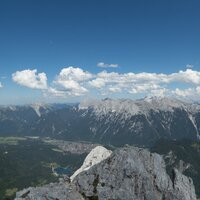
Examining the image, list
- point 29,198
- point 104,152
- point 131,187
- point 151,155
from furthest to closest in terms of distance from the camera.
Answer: point 104,152 < point 151,155 < point 131,187 < point 29,198

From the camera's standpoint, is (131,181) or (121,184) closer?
(121,184)

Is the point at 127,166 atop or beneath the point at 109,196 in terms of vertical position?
atop

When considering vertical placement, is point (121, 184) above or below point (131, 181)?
below

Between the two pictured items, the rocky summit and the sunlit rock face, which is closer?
the rocky summit

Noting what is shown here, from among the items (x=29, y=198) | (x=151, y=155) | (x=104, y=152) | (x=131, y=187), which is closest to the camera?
(x=29, y=198)

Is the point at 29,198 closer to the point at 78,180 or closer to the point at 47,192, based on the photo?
the point at 47,192

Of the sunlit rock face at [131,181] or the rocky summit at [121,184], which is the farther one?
the sunlit rock face at [131,181]

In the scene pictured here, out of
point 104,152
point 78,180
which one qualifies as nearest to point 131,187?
point 78,180

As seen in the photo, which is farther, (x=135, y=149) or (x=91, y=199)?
(x=135, y=149)
